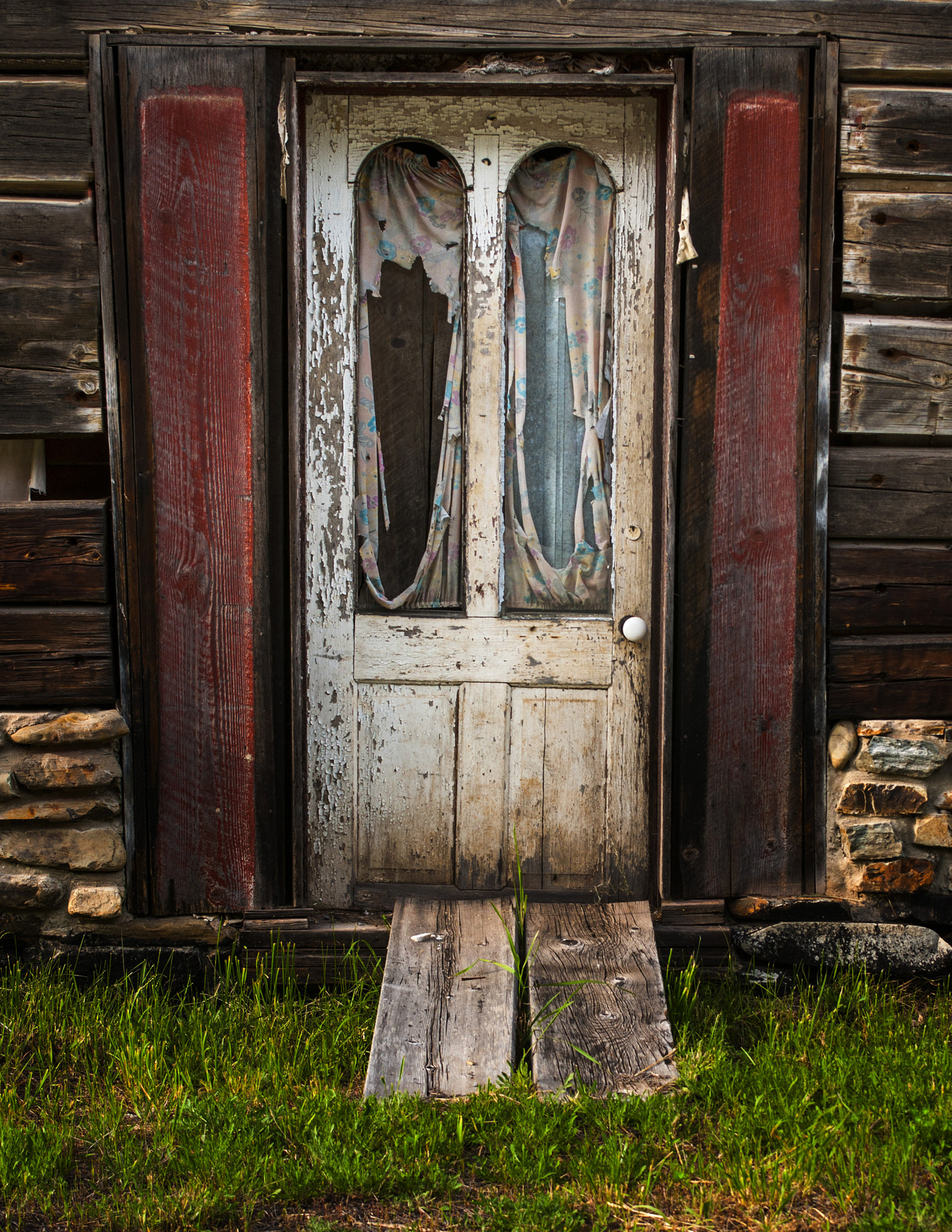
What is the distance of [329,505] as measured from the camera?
10.5ft

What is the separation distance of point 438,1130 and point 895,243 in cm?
286

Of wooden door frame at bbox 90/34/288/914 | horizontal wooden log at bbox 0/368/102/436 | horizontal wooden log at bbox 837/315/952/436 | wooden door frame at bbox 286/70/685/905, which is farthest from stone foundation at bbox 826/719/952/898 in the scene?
horizontal wooden log at bbox 0/368/102/436

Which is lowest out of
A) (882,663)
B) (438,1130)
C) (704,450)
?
(438,1130)

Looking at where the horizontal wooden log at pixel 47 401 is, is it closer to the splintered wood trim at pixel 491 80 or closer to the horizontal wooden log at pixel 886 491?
the splintered wood trim at pixel 491 80

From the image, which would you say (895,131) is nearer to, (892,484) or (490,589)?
(892,484)

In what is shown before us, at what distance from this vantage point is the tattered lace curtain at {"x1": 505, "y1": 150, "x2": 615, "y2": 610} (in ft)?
10.5

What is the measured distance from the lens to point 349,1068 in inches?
102

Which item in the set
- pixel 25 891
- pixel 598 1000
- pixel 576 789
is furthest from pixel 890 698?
pixel 25 891

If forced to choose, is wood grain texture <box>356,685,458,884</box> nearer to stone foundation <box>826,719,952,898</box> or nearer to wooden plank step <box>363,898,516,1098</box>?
wooden plank step <box>363,898,516,1098</box>

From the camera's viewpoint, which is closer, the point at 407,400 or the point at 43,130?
the point at 43,130

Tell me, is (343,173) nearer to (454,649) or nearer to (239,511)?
(239,511)

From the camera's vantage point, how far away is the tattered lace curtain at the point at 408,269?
10.4ft

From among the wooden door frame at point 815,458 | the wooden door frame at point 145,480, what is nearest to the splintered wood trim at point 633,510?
the wooden door frame at point 815,458

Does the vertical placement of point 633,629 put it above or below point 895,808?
above
